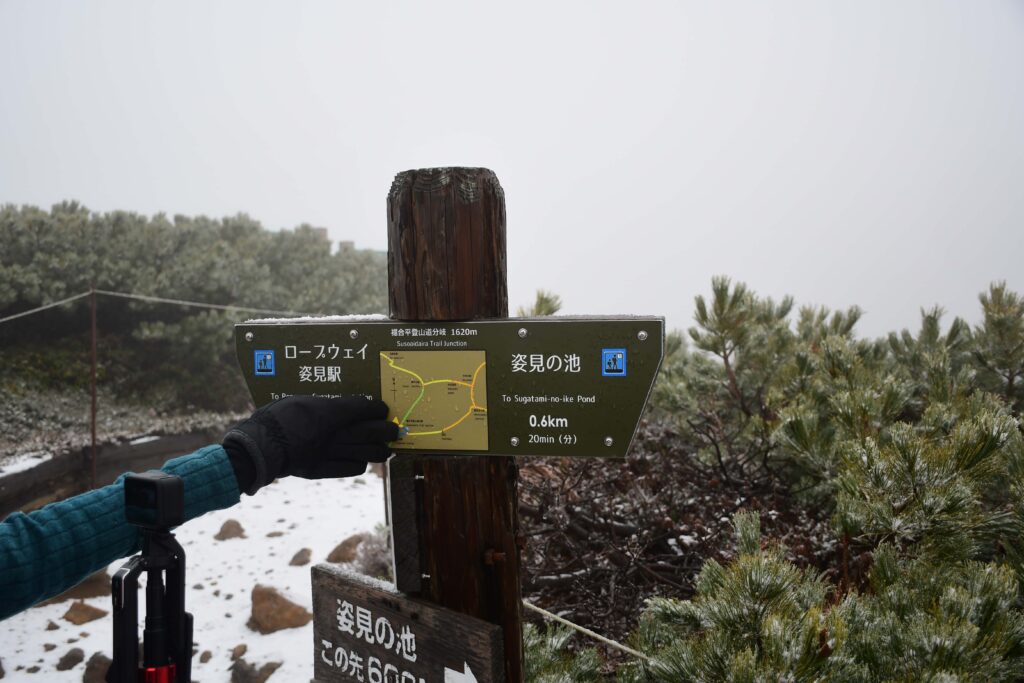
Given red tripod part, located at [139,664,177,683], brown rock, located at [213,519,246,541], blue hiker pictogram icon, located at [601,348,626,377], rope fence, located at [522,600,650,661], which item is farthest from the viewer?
brown rock, located at [213,519,246,541]

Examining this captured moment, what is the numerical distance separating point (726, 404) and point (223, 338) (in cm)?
504

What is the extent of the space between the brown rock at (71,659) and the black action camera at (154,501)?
329cm

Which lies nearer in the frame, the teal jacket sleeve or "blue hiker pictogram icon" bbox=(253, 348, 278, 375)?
the teal jacket sleeve

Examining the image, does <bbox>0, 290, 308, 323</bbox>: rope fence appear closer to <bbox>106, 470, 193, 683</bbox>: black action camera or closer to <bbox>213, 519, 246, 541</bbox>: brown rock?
<bbox>213, 519, 246, 541</bbox>: brown rock

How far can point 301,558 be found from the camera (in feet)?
14.9

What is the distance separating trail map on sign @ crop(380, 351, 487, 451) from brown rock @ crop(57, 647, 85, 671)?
316 centimetres

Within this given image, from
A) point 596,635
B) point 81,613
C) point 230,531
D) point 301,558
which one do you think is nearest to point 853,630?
point 596,635

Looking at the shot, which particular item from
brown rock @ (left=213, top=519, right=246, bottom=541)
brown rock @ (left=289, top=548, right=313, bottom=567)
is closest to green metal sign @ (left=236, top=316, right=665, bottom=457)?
brown rock @ (left=289, top=548, right=313, bottom=567)

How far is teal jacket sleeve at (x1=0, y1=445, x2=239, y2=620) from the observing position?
Result: 105 cm

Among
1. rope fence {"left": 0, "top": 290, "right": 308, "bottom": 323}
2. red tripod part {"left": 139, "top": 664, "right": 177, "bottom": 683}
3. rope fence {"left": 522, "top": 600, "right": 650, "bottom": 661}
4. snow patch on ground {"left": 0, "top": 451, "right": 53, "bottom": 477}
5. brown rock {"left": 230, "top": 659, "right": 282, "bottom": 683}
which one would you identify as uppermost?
rope fence {"left": 0, "top": 290, "right": 308, "bottom": 323}

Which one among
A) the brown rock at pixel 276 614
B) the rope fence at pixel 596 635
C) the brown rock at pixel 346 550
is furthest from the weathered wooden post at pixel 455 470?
the brown rock at pixel 346 550

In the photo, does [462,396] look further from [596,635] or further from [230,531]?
[230,531]

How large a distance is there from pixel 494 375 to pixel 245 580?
3.73 m

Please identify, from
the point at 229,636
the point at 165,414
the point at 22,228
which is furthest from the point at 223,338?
the point at 229,636
